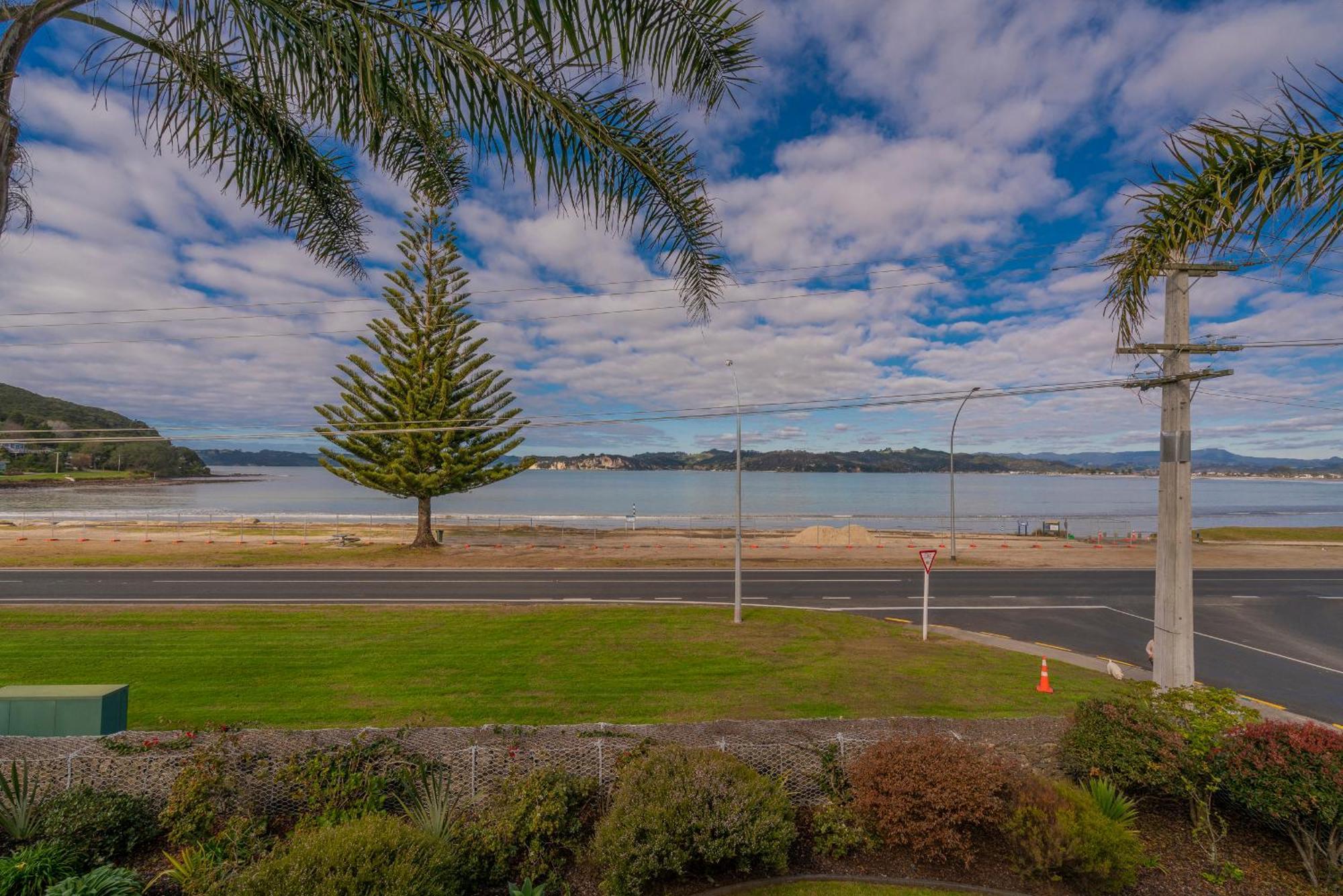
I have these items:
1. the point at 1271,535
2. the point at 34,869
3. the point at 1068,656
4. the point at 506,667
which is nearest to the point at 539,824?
the point at 34,869

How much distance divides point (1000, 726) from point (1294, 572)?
30723mm

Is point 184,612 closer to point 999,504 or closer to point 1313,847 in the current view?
point 1313,847

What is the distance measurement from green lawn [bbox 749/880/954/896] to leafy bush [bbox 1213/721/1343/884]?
259cm

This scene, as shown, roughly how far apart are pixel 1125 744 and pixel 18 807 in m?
8.80

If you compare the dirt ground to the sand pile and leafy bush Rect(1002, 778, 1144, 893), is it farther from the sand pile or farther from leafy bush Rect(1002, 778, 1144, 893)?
leafy bush Rect(1002, 778, 1144, 893)

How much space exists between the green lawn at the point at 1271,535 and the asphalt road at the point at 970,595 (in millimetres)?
13784

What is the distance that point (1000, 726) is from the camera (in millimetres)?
6105

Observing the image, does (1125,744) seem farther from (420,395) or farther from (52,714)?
(420,395)

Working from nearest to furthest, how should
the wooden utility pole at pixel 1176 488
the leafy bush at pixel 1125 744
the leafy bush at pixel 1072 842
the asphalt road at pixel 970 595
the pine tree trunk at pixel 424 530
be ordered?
the leafy bush at pixel 1072 842
the leafy bush at pixel 1125 744
the wooden utility pole at pixel 1176 488
the asphalt road at pixel 970 595
the pine tree trunk at pixel 424 530

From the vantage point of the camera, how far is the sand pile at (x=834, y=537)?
3434cm

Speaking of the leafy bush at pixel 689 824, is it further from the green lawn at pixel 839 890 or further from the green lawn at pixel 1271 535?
the green lawn at pixel 1271 535

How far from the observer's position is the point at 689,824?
409cm

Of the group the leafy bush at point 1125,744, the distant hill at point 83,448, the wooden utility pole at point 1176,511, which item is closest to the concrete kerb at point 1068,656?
the wooden utility pole at point 1176,511

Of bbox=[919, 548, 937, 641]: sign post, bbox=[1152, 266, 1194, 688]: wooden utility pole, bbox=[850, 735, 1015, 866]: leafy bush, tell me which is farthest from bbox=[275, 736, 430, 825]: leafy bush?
bbox=[919, 548, 937, 641]: sign post
